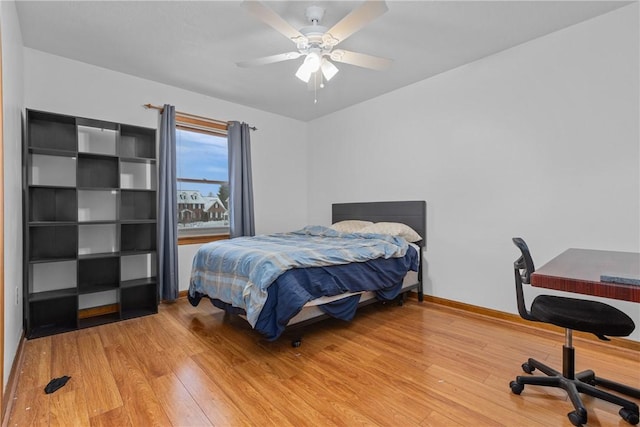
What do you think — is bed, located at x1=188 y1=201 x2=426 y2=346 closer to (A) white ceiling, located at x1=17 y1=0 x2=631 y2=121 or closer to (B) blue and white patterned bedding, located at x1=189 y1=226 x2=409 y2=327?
(B) blue and white patterned bedding, located at x1=189 y1=226 x2=409 y2=327

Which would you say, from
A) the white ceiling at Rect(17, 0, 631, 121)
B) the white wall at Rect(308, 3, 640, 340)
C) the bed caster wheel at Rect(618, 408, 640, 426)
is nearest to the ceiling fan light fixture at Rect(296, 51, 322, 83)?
the white ceiling at Rect(17, 0, 631, 121)

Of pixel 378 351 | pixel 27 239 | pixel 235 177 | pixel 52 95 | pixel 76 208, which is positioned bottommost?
pixel 378 351

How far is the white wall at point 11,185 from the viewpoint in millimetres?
1821

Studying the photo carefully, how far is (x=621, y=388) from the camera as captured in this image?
174 centimetres

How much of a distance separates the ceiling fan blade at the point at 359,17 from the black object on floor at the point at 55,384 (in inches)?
114

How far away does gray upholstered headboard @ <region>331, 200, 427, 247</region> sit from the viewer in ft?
11.9

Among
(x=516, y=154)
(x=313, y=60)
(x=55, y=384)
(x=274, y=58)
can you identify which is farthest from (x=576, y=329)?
(x=55, y=384)

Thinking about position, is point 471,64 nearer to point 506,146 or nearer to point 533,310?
point 506,146

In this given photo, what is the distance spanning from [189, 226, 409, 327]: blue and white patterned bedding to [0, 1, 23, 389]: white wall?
4.23 feet

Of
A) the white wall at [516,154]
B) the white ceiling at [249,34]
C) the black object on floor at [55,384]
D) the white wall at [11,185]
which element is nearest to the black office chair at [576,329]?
the white wall at [516,154]

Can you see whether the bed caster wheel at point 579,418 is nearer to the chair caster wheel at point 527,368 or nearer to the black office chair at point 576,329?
the black office chair at point 576,329

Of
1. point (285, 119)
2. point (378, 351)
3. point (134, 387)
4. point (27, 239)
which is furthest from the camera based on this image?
point (285, 119)

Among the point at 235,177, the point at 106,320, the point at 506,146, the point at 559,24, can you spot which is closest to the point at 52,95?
the point at 235,177

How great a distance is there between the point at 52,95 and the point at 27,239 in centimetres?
147
